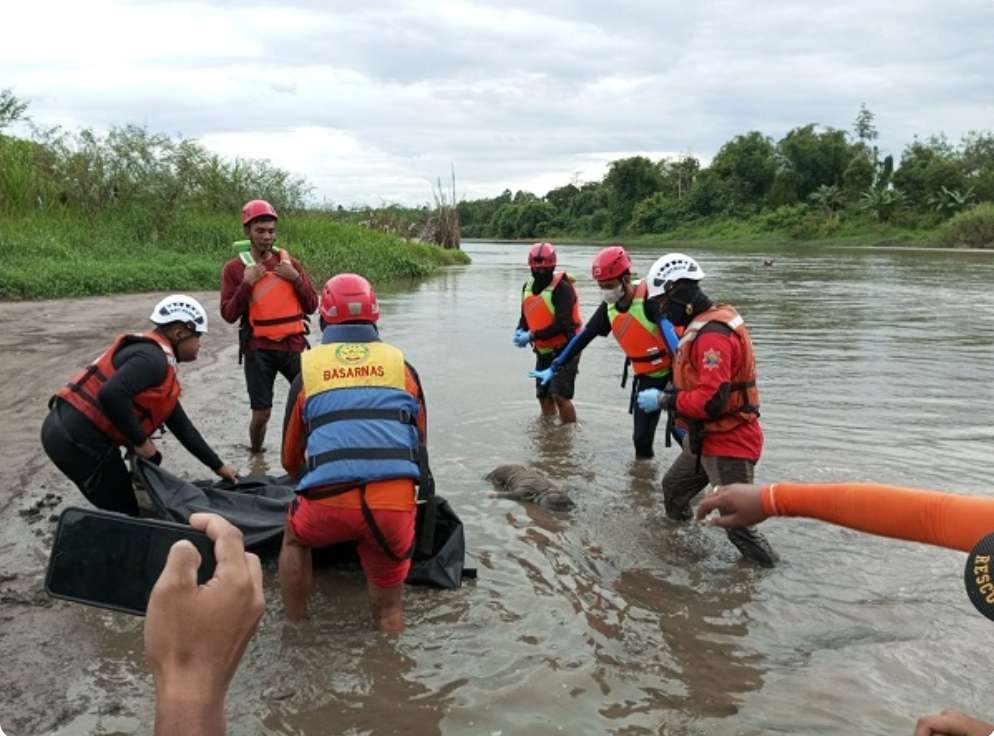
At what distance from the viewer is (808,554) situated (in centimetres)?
565

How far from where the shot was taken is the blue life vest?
390 cm

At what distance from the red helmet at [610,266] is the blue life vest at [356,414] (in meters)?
3.29

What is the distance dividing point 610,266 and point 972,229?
52778mm

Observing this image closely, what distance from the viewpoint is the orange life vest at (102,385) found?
16.9 ft

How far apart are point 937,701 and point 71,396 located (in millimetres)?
4705

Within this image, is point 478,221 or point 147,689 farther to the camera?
point 478,221

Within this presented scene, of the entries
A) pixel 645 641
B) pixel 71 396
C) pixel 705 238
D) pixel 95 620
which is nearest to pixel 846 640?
pixel 645 641

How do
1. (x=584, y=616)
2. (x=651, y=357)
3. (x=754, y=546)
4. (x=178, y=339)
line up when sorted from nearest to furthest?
(x=584, y=616)
(x=754, y=546)
(x=178, y=339)
(x=651, y=357)

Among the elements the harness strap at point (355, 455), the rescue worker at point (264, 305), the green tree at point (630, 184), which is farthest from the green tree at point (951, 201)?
the harness strap at point (355, 455)

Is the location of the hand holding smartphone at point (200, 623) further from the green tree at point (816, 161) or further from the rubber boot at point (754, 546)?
the green tree at point (816, 161)

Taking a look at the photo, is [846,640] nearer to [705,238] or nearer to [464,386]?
[464,386]

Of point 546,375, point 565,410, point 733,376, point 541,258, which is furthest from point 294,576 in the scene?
point 565,410

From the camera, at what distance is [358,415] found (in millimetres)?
3975

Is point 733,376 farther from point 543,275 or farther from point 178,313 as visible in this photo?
point 543,275
